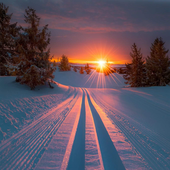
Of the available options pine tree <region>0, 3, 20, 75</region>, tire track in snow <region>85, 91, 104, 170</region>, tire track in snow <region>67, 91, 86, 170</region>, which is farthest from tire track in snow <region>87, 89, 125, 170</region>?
pine tree <region>0, 3, 20, 75</region>

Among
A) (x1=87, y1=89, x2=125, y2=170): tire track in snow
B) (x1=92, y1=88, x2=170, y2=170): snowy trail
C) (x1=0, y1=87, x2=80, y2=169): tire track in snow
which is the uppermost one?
(x1=92, y1=88, x2=170, y2=170): snowy trail

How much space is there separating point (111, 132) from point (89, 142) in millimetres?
1033

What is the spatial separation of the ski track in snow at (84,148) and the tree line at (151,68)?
18.3 meters

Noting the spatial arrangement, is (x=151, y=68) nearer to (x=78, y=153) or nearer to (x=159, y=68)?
(x=159, y=68)

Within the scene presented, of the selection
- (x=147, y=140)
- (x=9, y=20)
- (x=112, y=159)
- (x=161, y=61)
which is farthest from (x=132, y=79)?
(x=9, y=20)

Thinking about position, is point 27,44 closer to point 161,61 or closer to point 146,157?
point 146,157

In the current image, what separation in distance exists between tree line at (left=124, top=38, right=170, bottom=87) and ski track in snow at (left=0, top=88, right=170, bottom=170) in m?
18.3

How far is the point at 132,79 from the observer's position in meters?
20.5

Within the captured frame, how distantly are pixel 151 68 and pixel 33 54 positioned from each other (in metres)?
20.8

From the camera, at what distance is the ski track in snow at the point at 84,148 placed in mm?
2164

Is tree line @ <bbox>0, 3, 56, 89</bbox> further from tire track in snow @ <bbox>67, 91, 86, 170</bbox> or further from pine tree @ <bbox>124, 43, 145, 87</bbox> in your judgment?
pine tree @ <bbox>124, 43, 145, 87</bbox>

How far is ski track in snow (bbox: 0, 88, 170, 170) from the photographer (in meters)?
2.16

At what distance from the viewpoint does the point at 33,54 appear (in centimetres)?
1187

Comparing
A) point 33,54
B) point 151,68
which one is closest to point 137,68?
point 151,68
